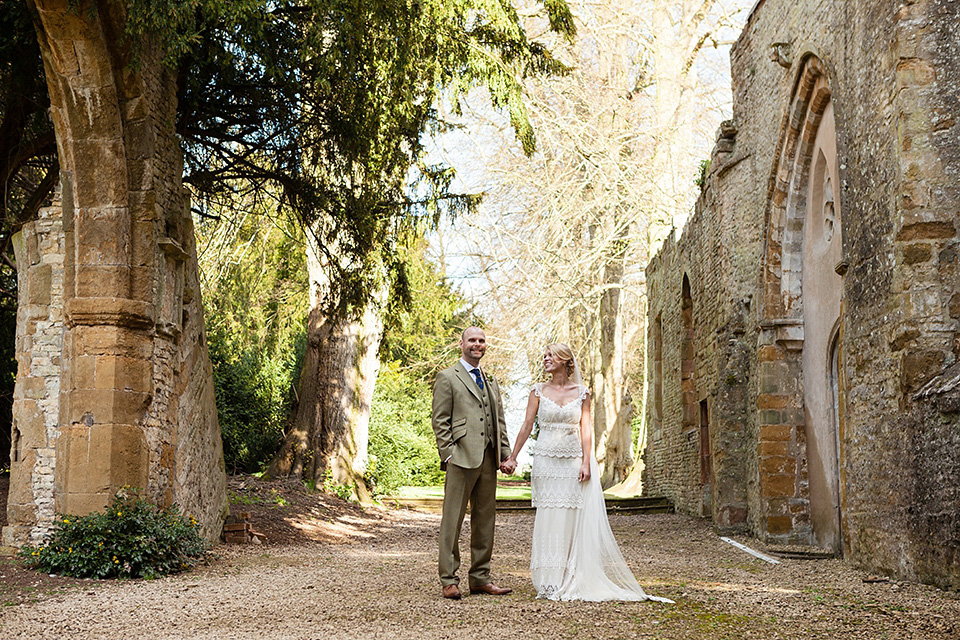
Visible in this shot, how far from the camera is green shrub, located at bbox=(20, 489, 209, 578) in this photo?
8234 mm

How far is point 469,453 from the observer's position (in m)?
6.60

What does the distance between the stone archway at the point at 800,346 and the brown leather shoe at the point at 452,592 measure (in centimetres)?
613

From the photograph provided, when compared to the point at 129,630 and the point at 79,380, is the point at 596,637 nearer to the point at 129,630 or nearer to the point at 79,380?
the point at 129,630

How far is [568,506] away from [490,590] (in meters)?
0.81

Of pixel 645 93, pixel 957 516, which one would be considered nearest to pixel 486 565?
pixel 957 516

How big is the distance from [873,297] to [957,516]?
217 cm

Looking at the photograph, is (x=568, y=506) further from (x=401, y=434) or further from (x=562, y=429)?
(x=401, y=434)

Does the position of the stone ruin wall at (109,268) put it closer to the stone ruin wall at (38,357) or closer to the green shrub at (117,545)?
the green shrub at (117,545)

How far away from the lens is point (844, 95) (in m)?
9.34

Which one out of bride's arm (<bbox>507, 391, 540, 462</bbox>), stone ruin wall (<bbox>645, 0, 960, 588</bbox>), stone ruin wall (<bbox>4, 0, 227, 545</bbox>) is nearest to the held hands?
bride's arm (<bbox>507, 391, 540, 462</bbox>)

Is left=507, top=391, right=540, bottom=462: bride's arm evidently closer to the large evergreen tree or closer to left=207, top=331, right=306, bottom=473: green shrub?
the large evergreen tree

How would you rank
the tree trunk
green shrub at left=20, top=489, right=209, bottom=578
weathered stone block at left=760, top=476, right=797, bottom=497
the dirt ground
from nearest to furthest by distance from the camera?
1. the dirt ground
2. green shrub at left=20, top=489, right=209, bottom=578
3. weathered stone block at left=760, top=476, right=797, bottom=497
4. the tree trunk

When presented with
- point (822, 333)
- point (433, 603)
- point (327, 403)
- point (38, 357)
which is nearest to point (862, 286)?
point (822, 333)

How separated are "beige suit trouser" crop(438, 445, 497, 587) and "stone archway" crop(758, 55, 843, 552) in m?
5.91
